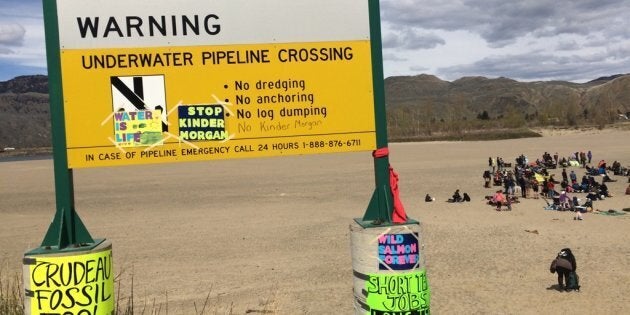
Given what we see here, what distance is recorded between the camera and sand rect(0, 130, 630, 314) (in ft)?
26.9

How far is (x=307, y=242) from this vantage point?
12320 mm

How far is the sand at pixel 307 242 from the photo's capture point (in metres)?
8.20

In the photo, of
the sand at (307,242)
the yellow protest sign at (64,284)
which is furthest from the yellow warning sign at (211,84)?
the sand at (307,242)

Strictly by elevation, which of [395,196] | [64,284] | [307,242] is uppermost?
[395,196]

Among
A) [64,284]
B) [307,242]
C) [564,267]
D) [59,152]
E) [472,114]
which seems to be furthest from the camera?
[472,114]

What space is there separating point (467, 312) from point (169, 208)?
42.3 ft

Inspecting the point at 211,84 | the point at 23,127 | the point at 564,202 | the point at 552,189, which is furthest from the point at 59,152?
the point at 23,127

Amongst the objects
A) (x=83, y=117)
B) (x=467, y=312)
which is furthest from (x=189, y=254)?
(x=83, y=117)

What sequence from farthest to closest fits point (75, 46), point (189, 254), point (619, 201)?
1. point (619, 201)
2. point (189, 254)
3. point (75, 46)

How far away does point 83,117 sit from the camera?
3.21m

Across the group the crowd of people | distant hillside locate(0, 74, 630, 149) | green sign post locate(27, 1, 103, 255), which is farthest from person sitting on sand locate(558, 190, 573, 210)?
distant hillside locate(0, 74, 630, 149)

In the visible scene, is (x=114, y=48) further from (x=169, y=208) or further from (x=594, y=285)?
(x=169, y=208)

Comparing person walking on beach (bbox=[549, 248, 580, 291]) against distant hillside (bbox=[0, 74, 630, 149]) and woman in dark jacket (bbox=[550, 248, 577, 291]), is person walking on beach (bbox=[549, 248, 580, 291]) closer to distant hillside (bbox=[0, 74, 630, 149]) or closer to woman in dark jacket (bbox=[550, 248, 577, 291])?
woman in dark jacket (bbox=[550, 248, 577, 291])

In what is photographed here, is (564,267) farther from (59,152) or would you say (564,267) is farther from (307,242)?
(59,152)
